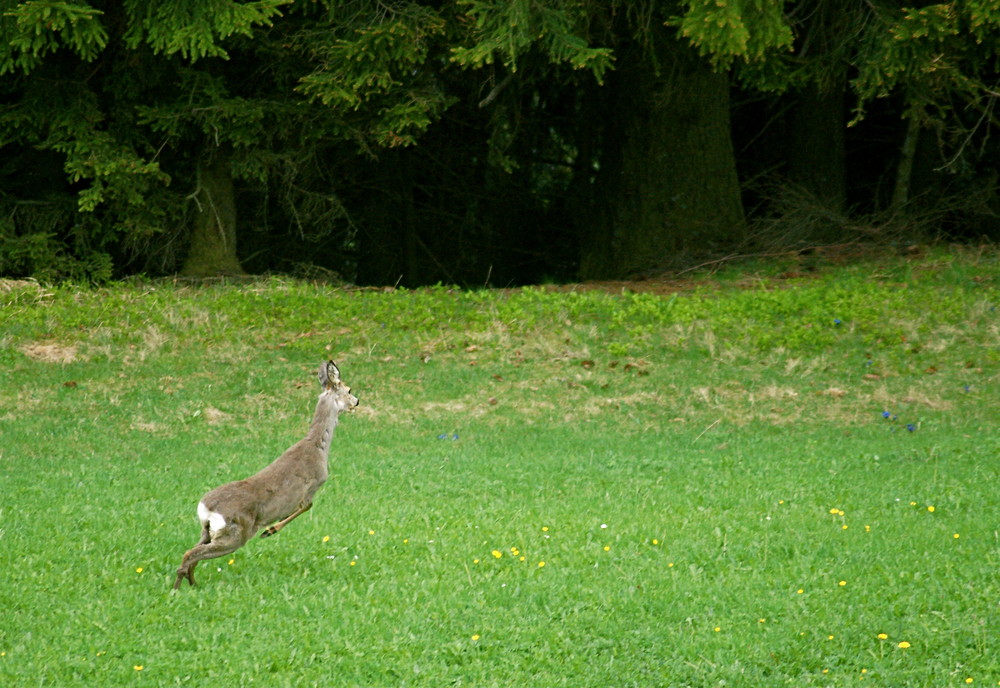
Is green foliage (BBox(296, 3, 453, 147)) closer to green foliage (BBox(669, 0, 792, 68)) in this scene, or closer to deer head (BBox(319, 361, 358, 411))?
green foliage (BBox(669, 0, 792, 68))

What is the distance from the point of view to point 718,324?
537 inches

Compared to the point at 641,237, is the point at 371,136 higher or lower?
higher

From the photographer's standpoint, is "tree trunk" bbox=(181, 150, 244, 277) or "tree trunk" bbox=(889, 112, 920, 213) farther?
"tree trunk" bbox=(889, 112, 920, 213)

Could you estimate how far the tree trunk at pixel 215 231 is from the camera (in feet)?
54.7

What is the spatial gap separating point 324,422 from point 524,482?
9.37 feet

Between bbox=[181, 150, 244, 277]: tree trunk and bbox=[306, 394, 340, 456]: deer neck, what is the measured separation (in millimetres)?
10466

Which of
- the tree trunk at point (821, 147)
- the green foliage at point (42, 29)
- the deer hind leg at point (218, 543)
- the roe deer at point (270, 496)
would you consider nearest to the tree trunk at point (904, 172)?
the tree trunk at point (821, 147)

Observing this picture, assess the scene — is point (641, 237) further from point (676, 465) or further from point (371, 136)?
point (676, 465)

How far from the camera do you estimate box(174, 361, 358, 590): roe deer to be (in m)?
6.08

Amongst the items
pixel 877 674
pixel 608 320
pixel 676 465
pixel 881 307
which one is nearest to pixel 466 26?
pixel 608 320

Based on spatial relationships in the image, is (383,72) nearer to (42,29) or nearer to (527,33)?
(527,33)

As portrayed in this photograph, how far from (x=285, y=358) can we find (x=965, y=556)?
8124 mm

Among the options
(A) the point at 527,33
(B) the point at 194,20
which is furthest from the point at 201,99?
(A) the point at 527,33

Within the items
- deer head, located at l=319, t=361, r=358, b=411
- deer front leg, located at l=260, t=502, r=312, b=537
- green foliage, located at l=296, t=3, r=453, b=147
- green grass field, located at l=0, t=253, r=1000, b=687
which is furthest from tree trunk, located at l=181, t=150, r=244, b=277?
deer front leg, located at l=260, t=502, r=312, b=537
